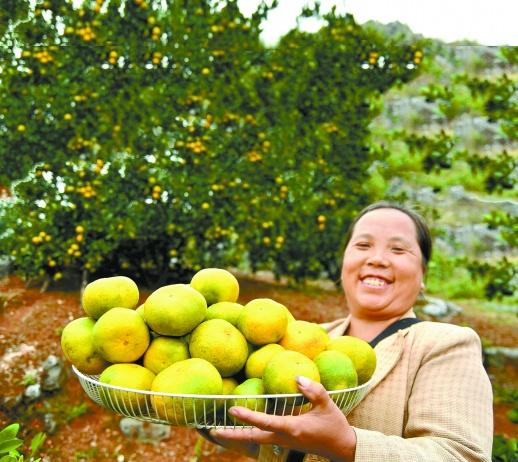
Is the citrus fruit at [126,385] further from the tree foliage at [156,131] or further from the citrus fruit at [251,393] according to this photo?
the tree foliage at [156,131]

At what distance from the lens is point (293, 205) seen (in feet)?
18.3

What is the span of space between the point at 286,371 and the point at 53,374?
3790mm

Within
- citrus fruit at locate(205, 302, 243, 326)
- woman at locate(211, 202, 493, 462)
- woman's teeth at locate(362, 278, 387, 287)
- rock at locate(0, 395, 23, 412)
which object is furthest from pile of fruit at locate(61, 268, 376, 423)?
rock at locate(0, 395, 23, 412)

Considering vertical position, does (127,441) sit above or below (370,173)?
below

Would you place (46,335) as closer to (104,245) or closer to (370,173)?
(104,245)

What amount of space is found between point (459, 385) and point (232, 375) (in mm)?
696

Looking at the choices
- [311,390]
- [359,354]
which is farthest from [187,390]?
[359,354]

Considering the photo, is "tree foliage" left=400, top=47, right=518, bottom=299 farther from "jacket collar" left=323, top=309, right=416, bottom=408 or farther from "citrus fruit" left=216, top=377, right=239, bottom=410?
"citrus fruit" left=216, top=377, right=239, bottom=410

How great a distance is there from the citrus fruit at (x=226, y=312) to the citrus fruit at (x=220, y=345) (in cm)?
7

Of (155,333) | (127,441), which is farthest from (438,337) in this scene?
(127,441)

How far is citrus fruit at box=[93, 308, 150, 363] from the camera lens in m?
1.65

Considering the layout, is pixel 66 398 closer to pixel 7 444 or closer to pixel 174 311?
pixel 7 444

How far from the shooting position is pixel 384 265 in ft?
7.65

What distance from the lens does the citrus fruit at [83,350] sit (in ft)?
5.75
